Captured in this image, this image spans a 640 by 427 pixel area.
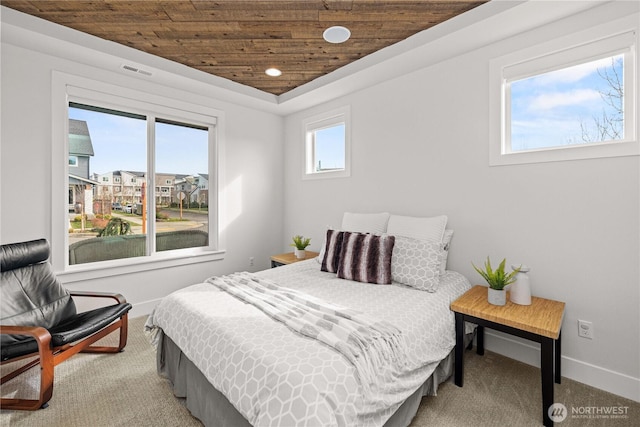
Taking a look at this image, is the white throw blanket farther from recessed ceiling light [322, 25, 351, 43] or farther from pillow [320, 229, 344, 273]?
recessed ceiling light [322, 25, 351, 43]

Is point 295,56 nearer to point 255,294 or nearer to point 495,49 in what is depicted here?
point 495,49

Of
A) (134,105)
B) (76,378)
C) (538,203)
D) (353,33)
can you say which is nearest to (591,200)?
(538,203)

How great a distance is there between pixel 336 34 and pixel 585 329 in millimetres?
2966

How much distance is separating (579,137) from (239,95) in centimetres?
344

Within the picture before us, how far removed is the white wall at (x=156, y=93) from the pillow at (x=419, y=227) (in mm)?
2184

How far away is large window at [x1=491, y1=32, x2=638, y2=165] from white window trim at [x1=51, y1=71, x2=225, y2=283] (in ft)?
10.4

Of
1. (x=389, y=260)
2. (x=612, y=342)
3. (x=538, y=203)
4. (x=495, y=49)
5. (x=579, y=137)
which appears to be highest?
(x=495, y=49)

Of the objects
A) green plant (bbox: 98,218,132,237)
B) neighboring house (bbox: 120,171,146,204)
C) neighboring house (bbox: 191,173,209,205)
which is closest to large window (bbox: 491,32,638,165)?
neighboring house (bbox: 191,173,209,205)

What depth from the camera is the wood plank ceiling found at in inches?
83.5

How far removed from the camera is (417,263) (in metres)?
2.32

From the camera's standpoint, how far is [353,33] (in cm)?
248

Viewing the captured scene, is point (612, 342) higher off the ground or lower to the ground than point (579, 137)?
lower

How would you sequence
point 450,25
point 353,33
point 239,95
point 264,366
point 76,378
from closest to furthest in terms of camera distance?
point 264,366 → point 76,378 → point 450,25 → point 353,33 → point 239,95

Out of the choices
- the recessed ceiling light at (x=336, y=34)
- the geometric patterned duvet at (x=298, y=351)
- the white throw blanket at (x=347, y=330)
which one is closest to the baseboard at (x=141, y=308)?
the geometric patterned duvet at (x=298, y=351)
